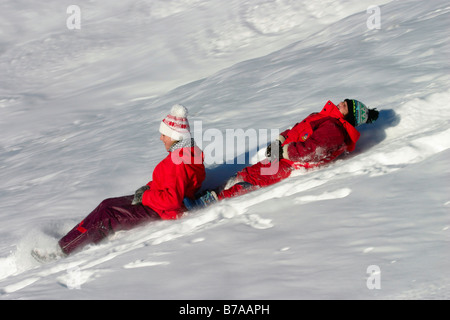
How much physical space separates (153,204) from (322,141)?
1272 mm

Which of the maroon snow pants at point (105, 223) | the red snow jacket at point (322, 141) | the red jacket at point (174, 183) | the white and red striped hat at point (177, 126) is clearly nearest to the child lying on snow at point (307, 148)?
the red snow jacket at point (322, 141)

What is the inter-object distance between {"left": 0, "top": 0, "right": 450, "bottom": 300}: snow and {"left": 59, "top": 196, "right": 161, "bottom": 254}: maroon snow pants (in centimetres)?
8

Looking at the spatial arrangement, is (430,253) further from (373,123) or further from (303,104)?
(303,104)

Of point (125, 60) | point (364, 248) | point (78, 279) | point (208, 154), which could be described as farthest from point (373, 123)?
point (125, 60)

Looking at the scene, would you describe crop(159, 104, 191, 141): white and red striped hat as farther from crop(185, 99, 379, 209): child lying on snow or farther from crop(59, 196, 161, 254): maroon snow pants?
crop(59, 196, 161, 254): maroon snow pants

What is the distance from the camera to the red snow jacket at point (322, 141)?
13.4 feet

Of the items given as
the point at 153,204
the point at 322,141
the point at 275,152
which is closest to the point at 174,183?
the point at 153,204

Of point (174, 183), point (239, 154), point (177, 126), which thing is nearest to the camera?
point (174, 183)

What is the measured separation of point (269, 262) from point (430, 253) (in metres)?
0.74

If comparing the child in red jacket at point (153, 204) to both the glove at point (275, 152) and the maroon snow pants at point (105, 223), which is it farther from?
the glove at point (275, 152)

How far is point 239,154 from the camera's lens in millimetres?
5082

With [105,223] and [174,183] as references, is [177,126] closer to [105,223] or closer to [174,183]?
[174,183]

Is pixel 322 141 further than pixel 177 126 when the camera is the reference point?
No
